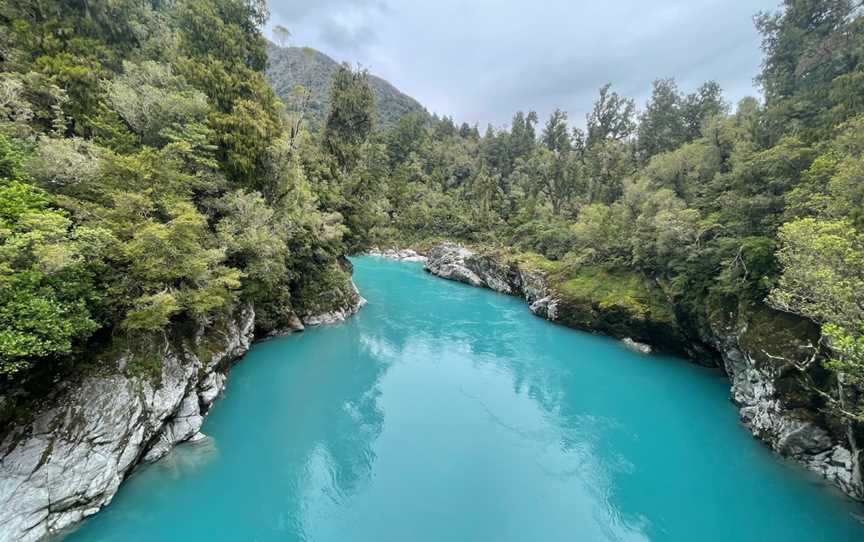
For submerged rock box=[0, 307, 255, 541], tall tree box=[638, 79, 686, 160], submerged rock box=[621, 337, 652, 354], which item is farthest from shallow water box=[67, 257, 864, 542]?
tall tree box=[638, 79, 686, 160]

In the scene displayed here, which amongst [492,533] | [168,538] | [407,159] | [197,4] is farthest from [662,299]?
[407,159]

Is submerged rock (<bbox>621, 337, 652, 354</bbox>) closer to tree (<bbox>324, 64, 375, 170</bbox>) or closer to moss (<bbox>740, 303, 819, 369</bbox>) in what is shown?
moss (<bbox>740, 303, 819, 369</bbox>)

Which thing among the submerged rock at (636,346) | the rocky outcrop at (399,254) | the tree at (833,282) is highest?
the tree at (833,282)

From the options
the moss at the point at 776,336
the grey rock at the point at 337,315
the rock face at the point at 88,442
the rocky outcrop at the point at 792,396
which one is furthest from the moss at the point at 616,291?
the rock face at the point at 88,442

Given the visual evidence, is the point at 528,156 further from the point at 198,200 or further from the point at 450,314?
the point at 198,200

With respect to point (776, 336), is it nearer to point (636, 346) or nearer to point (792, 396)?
point (792, 396)

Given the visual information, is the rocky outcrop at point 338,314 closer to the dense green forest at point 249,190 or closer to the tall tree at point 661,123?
the dense green forest at point 249,190
